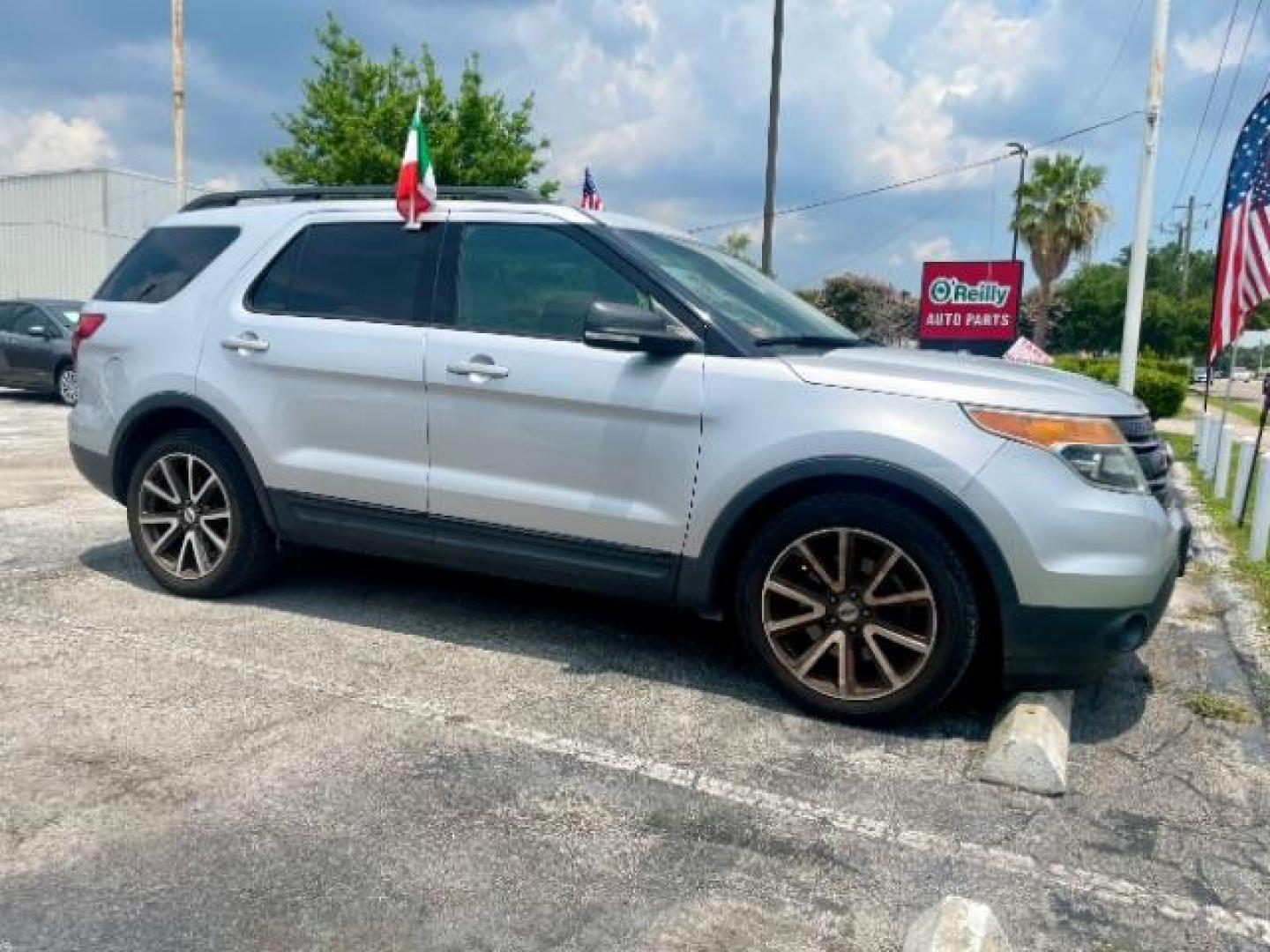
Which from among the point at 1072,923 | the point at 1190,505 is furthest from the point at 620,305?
the point at 1190,505

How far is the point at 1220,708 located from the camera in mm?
4043

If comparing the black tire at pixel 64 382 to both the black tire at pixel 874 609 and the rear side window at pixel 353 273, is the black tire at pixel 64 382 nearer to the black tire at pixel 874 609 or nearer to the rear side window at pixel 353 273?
the rear side window at pixel 353 273

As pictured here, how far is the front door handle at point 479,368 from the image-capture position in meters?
4.11

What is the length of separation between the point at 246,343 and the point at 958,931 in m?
3.83

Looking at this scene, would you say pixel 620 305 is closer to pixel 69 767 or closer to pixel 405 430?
pixel 405 430

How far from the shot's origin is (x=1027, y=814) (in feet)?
10.1

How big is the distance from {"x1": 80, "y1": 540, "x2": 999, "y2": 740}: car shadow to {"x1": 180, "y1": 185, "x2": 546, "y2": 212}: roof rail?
186 cm

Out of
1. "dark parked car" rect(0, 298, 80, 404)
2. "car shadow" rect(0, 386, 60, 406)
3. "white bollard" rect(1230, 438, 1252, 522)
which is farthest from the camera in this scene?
"car shadow" rect(0, 386, 60, 406)

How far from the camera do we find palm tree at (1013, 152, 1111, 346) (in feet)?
121

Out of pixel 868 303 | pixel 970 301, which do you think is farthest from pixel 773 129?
pixel 868 303

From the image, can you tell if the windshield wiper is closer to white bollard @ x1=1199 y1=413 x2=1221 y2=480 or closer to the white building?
white bollard @ x1=1199 y1=413 x2=1221 y2=480

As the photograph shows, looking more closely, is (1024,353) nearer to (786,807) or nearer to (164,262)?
(164,262)

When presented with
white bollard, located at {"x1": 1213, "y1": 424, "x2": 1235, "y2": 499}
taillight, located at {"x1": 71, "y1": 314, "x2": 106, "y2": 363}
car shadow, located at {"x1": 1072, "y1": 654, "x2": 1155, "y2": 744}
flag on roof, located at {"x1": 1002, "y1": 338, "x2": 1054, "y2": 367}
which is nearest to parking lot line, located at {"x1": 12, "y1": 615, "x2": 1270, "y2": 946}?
car shadow, located at {"x1": 1072, "y1": 654, "x2": 1155, "y2": 744}

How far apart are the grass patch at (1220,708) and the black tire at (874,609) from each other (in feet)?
4.02
